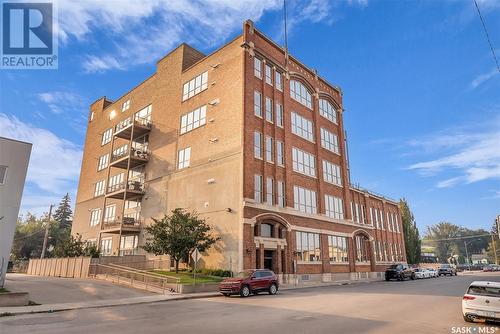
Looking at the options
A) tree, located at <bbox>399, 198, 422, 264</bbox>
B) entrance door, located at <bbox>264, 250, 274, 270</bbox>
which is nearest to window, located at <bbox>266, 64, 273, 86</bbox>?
entrance door, located at <bbox>264, 250, 274, 270</bbox>

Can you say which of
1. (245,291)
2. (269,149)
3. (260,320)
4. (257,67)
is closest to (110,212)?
(269,149)

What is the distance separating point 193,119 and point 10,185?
64.2 ft

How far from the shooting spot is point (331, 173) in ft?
139

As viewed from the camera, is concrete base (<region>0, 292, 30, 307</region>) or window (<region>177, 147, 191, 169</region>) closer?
concrete base (<region>0, 292, 30, 307</region>)

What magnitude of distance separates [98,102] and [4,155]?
39.3m

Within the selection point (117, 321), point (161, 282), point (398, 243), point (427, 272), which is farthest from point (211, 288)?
point (398, 243)

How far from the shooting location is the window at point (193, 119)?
36.0m

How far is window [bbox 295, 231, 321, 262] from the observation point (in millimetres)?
33844

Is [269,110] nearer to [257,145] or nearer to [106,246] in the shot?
[257,145]

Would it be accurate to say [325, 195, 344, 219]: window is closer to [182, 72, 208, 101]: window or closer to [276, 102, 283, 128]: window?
[276, 102, 283, 128]: window

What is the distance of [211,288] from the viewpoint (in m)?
23.3

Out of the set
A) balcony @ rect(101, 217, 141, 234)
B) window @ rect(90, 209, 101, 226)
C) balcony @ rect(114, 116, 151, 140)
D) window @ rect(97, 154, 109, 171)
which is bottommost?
balcony @ rect(101, 217, 141, 234)

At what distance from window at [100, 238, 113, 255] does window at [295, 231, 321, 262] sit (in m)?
23.3

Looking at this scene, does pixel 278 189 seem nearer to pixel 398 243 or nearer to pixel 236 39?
pixel 236 39
